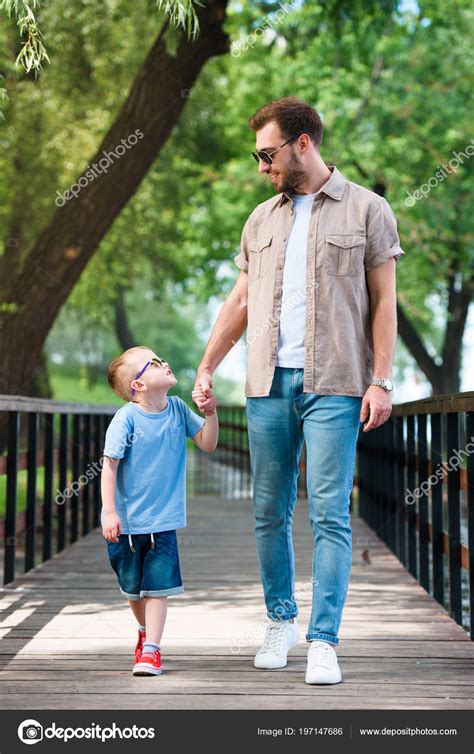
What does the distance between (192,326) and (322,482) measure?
137ft

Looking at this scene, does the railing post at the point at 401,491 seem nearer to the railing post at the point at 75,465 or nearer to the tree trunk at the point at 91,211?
the railing post at the point at 75,465

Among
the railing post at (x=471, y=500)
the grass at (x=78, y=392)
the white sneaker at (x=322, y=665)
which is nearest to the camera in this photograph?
the white sneaker at (x=322, y=665)

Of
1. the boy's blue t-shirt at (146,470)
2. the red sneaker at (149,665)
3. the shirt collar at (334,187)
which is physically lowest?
the red sneaker at (149,665)

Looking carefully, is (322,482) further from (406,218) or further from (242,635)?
(406,218)

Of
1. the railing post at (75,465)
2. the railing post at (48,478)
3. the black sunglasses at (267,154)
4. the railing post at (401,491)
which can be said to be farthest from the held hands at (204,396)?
the railing post at (75,465)

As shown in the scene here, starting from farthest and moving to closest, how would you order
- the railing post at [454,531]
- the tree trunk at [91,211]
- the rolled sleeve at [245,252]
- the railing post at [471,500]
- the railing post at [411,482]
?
the tree trunk at [91,211] → the railing post at [411,482] → the railing post at [454,531] → the railing post at [471,500] → the rolled sleeve at [245,252]

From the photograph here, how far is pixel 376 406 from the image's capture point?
323 centimetres

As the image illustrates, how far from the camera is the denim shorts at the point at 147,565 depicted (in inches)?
133

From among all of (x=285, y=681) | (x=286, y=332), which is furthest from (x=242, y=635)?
(x=286, y=332)

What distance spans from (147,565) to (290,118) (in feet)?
5.09

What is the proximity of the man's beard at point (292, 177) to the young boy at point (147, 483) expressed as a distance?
73cm

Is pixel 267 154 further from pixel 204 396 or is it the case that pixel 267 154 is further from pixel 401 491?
pixel 401 491

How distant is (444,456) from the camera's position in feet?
15.0

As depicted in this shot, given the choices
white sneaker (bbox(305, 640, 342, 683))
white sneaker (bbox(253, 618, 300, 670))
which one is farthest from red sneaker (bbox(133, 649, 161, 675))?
white sneaker (bbox(305, 640, 342, 683))
